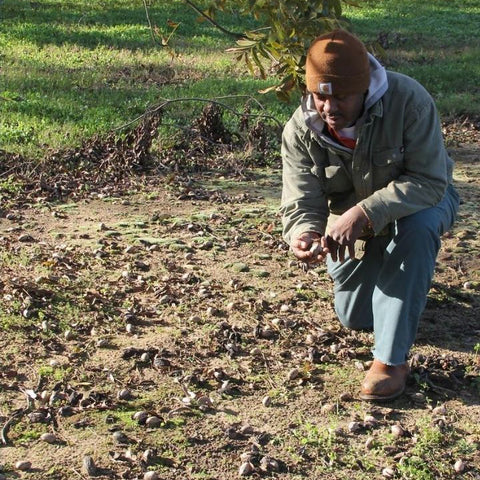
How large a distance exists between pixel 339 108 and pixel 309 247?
614 millimetres

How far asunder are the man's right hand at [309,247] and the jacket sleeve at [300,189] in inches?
2.6

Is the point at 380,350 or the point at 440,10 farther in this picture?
the point at 440,10

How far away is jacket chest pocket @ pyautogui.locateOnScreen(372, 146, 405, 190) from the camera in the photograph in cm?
389

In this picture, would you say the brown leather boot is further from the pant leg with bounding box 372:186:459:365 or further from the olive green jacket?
the olive green jacket

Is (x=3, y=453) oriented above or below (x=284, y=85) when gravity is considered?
below

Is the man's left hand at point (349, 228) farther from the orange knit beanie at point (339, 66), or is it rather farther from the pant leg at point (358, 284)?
the orange knit beanie at point (339, 66)

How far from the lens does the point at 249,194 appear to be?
6.92 metres

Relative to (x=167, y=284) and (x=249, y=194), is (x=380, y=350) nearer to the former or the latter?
(x=167, y=284)

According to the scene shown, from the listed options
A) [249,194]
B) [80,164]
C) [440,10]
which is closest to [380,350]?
[249,194]

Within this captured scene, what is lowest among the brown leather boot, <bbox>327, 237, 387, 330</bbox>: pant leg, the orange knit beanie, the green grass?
the green grass

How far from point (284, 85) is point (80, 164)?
291cm

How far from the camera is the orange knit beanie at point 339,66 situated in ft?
11.9

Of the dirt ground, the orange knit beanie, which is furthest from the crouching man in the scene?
the dirt ground

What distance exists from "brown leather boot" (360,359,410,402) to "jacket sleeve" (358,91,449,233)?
613 millimetres
